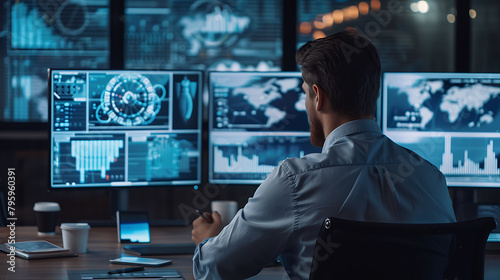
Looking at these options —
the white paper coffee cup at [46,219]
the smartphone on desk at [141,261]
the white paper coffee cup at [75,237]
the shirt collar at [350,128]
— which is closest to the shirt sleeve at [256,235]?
the shirt collar at [350,128]

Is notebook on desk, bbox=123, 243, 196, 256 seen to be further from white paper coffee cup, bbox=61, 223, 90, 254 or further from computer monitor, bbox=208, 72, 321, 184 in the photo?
computer monitor, bbox=208, 72, 321, 184

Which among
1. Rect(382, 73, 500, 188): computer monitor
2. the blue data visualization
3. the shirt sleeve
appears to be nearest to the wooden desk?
the shirt sleeve

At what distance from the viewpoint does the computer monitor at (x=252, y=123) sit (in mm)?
2447

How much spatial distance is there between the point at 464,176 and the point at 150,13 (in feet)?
7.28

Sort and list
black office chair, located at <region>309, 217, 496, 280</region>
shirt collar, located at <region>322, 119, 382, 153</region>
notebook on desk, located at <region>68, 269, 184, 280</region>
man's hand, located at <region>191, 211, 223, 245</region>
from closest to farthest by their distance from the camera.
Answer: black office chair, located at <region>309, 217, 496, 280</region>, shirt collar, located at <region>322, 119, 382, 153</region>, notebook on desk, located at <region>68, 269, 184, 280</region>, man's hand, located at <region>191, 211, 223, 245</region>

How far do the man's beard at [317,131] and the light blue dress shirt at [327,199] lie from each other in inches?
2.5

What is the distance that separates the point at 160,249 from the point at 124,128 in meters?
0.54

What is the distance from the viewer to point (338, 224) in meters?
1.15

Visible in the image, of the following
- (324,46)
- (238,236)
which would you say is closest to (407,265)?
(238,236)

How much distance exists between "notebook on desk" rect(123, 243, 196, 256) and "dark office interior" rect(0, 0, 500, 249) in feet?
5.28

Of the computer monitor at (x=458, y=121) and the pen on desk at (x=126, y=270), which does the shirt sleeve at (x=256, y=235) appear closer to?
the pen on desk at (x=126, y=270)

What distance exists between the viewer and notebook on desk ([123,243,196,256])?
1.97m

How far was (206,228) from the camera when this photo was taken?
1.81 m

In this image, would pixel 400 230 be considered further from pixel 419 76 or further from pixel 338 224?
pixel 419 76
